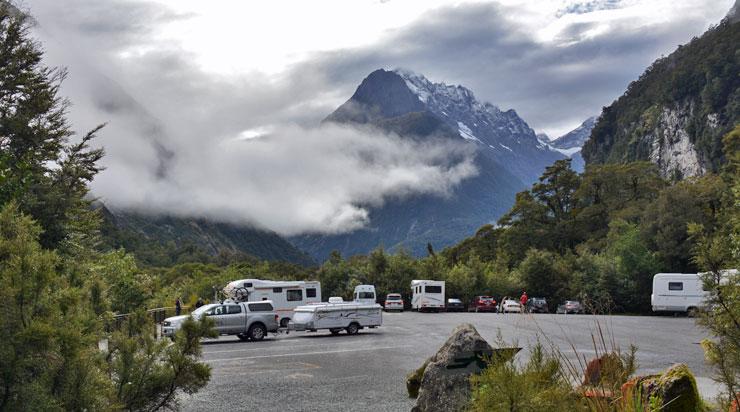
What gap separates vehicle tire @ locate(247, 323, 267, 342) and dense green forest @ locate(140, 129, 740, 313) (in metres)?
16.5

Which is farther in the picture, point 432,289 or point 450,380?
point 432,289

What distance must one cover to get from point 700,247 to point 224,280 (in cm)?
6956

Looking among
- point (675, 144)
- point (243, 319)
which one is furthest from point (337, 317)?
point (675, 144)

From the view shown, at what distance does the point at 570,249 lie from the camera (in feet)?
270

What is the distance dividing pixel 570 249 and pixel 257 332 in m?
61.5

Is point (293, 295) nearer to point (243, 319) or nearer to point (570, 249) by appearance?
point (243, 319)

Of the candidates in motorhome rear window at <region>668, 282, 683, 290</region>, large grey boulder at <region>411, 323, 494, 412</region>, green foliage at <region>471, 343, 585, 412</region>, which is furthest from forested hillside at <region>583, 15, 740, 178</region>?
green foliage at <region>471, 343, 585, 412</region>

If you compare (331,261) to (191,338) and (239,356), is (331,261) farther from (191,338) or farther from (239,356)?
(191,338)

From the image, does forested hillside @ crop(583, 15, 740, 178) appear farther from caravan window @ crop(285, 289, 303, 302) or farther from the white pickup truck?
the white pickup truck

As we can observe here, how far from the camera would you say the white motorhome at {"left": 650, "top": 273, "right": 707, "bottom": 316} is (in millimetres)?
42075

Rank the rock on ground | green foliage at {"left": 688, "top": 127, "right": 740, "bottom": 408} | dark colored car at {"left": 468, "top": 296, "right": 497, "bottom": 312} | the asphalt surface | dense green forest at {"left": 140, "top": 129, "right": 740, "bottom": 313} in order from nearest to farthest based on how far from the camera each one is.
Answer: green foliage at {"left": 688, "top": 127, "right": 740, "bottom": 408}
the rock on ground
the asphalt surface
dense green forest at {"left": 140, "top": 129, "right": 740, "bottom": 313}
dark colored car at {"left": 468, "top": 296, "right": 497, "bottom": 312}

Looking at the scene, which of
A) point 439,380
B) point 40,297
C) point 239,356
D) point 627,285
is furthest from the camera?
point 627,285

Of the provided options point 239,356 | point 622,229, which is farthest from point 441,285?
point 239,356

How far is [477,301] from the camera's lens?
60.0 meters
